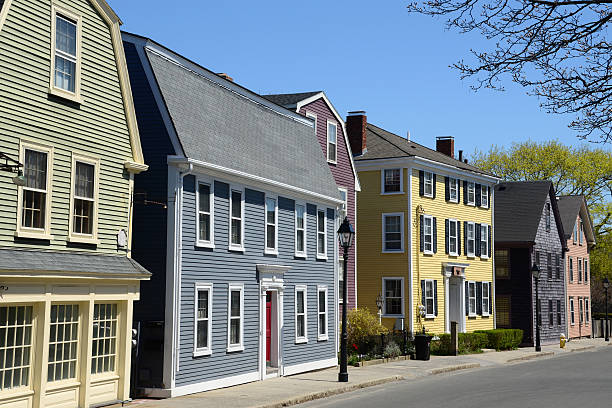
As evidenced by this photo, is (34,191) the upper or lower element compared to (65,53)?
lower

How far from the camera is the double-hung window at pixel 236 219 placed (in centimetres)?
2394

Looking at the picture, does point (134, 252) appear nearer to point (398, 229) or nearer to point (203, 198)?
point (203, 198)

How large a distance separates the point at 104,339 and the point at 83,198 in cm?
331

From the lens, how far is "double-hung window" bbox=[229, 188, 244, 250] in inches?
942

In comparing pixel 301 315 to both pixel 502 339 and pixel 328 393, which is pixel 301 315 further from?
pixel 502 339

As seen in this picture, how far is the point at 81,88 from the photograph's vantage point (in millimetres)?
18109

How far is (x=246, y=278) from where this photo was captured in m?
24.6

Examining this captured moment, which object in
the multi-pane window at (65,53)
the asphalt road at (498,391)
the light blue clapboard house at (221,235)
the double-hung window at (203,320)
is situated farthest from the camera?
Answer: the double-hung window at (203,320)

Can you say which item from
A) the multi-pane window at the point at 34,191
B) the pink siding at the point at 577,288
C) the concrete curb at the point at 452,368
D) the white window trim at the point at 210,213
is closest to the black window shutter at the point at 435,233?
the concrete curb at the point at 452,368

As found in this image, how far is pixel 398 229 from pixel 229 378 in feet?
67.9

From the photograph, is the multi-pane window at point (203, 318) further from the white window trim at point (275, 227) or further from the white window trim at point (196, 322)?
the white window trim at point (275, 227)

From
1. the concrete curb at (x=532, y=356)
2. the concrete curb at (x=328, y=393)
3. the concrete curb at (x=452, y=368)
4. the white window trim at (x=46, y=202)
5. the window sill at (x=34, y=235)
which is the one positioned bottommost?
the concrete curb at (x=532, y=356)

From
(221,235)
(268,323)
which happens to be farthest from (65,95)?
(268,323)

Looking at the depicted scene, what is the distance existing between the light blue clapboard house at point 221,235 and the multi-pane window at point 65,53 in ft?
13.2
